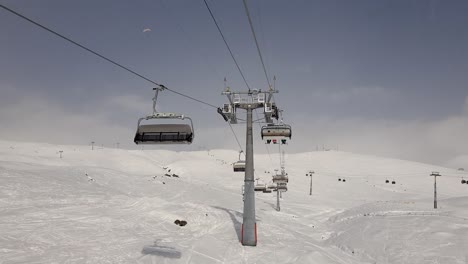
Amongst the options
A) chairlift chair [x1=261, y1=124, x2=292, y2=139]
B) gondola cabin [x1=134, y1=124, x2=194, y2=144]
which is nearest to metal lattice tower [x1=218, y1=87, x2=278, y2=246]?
chairlift chair [x1=261, y1=124, x2=292, y2=139]

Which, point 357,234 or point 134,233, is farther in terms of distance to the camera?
point 357,234

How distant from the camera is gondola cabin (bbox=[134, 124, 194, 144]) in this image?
14.7 meters

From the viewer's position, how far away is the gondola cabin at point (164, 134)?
14664 mm

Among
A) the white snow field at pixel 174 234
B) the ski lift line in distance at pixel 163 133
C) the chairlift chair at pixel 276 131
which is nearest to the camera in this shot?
the ski lift line in distance at pixel 163 133

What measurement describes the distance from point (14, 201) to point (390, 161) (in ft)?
502

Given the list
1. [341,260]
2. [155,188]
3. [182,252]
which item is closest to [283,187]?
[155,188]

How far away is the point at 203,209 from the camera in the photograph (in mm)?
32469

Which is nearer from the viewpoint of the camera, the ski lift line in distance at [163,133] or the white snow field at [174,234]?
the ski lift line in distance at [163,133]

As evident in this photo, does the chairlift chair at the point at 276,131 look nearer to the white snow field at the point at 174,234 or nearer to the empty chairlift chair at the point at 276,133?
the empty chairlift chair at the point at 276,133

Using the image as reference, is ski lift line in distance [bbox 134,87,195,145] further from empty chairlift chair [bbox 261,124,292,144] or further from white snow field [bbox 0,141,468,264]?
empty chairlift chair [bbox 261,124,292,144]

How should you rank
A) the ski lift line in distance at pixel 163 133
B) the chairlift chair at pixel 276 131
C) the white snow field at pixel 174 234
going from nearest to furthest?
the ski lift line in distance at pixel 163 133, the white snow field at pixel 174 234, the chairlift chair at pixel 276 131

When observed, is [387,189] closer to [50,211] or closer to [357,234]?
[357,234]

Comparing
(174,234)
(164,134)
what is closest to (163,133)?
(164,134)

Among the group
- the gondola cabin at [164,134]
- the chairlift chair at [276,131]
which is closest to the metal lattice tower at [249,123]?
the chairlift chair at [276,131]
